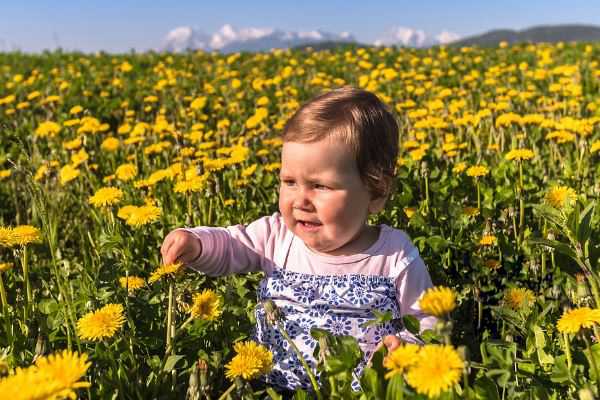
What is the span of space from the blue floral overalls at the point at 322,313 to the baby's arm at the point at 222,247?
17 cm

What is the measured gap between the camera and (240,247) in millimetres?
1975

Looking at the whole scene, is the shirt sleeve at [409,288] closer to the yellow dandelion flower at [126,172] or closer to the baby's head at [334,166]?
the baby's head at [334,166]

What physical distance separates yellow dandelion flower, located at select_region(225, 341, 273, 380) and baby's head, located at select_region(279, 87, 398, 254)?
16.5 inches

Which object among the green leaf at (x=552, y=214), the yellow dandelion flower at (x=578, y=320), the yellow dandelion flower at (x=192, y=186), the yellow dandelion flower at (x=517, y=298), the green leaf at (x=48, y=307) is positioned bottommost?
the green leaf at (x=48, y=307)

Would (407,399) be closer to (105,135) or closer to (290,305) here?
(290,305)

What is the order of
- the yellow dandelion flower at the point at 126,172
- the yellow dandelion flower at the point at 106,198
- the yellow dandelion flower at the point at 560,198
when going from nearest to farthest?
the yellow dandelion flower at the point at 560,198, the yellow dandelion flower at the point at 106,198, the yellow dandelion flower at the point at 126,172

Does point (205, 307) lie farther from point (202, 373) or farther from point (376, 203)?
point (376, 203)

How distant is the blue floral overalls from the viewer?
1771 mm

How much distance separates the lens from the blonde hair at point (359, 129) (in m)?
1.72

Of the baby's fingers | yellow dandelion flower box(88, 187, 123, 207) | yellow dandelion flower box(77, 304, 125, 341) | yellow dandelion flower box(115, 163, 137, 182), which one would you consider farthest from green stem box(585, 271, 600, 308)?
yellow dandelion flower box(115, 163, 137, 182)

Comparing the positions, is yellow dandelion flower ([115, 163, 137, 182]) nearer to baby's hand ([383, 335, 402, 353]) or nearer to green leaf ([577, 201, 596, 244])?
baby's hand ([383, 335, 402, 353])

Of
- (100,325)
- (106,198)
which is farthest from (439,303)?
(106,198)

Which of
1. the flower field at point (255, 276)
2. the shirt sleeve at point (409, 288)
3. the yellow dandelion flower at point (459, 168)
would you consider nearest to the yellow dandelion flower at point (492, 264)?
the flower field at point (255, 276)

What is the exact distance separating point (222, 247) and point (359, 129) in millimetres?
576
